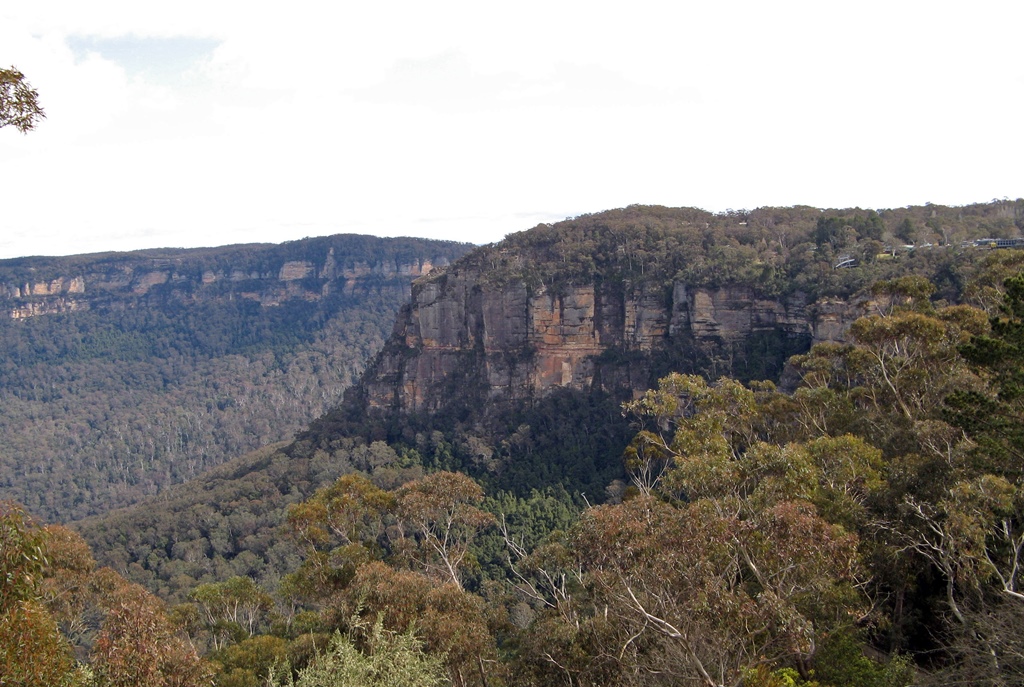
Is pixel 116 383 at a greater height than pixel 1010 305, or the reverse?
pixel 1010 305

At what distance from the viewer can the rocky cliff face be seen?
131 metres

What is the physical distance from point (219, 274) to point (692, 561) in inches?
5651

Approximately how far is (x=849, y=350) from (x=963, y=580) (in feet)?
41.0

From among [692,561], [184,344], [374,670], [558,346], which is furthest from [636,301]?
[184,344]

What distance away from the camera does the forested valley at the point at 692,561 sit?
31.1ft

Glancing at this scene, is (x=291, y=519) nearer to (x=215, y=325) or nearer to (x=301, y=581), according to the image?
(x=301, y=581)

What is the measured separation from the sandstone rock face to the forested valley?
23.1 ft

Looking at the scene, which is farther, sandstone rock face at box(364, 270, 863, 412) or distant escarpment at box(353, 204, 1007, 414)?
sandstone rock face at box(364, 270, 863, 412)

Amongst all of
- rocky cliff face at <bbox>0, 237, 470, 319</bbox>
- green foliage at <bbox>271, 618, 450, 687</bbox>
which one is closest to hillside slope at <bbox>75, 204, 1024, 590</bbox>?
green foliage at <bbox>271, 618, 450, 687</bbox>

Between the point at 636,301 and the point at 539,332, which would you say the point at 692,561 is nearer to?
the point at 636,301

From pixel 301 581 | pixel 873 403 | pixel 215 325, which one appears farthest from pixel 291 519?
pixel 215 325

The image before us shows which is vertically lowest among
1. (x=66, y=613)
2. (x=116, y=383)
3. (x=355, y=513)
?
(x=116, y=383)

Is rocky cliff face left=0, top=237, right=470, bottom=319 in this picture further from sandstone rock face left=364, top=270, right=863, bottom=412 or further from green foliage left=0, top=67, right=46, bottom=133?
green foliage left=0, top=67, right=46, bottom=133

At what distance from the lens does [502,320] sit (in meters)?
53.6
